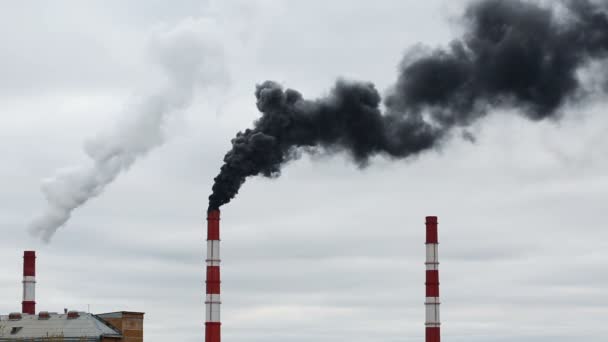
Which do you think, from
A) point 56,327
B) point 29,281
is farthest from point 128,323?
point 29,281

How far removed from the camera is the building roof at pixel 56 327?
105062 millimetres

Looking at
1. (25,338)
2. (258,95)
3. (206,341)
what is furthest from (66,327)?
(258,95)

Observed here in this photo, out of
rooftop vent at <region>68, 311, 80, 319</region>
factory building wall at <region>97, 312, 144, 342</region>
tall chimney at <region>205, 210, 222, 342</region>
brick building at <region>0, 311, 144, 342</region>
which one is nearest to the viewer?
tall chimney at <region>205, 210, 222, 342</region>

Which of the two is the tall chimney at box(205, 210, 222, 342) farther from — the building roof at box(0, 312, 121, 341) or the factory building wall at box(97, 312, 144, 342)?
the building roof at box(0, 312, 121, 341)

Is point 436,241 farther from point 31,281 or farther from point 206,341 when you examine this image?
point 31,281

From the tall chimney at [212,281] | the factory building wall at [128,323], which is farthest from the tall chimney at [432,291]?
the factory building wall at [128,323]

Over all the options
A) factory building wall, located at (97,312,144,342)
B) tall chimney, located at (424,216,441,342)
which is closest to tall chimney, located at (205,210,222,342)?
factory building wall, located at (97,312,144,342)

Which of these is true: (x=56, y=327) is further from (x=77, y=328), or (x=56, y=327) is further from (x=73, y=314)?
(x=77, y=328)

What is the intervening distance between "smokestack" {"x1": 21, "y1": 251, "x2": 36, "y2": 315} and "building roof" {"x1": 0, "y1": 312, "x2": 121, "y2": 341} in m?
3.75

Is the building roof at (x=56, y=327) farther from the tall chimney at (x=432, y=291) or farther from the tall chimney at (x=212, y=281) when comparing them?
the tall chimney at (x=432, y=291)

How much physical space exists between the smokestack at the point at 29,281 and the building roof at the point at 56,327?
3752mm

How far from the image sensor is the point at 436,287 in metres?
99.6

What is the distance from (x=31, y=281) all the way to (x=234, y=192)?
78.5 feet

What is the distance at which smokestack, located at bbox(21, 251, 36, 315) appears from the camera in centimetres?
11238
